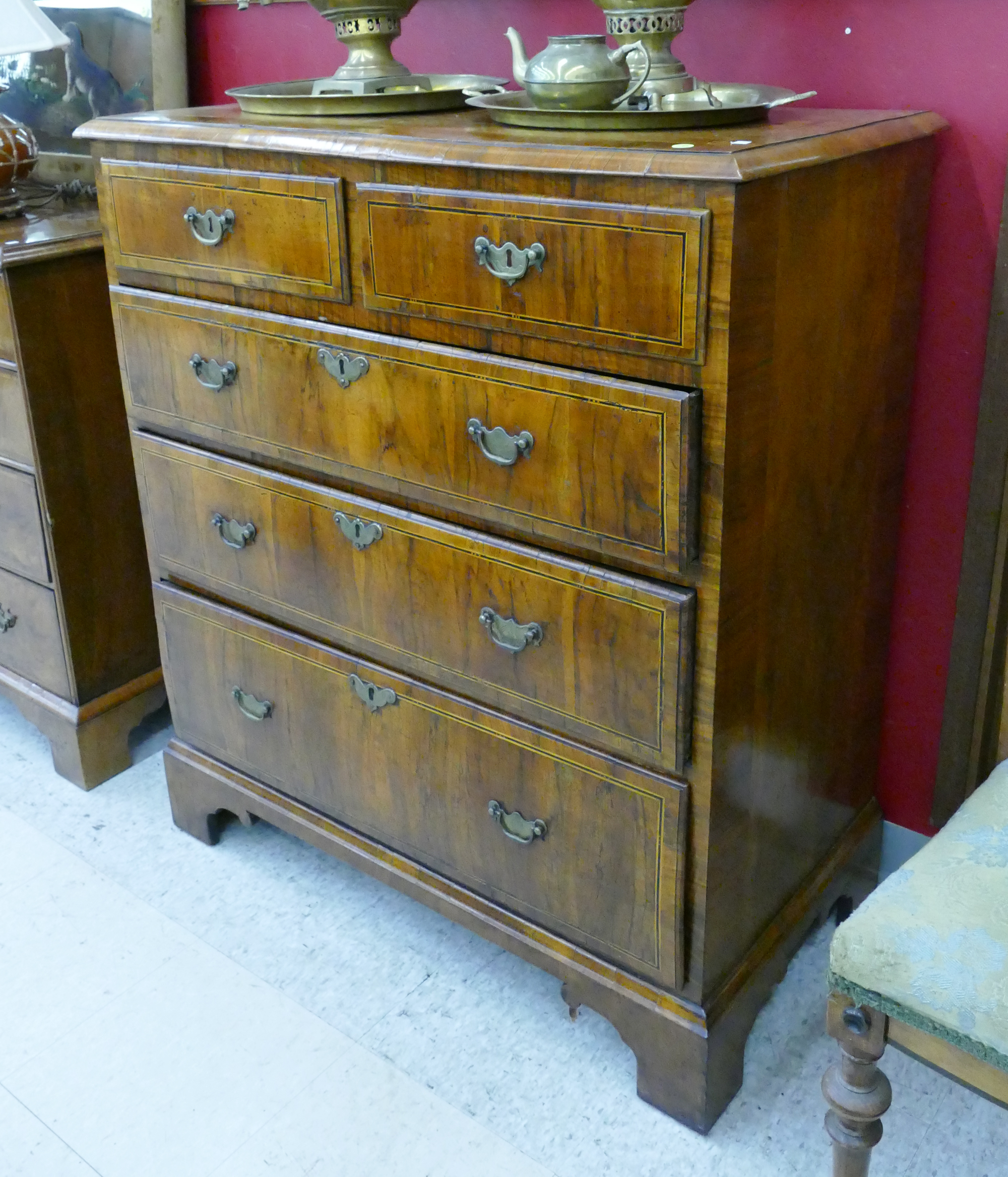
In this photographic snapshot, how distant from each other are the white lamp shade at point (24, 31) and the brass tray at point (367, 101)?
2.08 feet

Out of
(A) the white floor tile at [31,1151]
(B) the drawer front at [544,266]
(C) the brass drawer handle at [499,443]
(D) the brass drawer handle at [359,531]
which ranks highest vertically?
(B) the drawer front at [544,266]

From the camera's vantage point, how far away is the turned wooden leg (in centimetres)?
109

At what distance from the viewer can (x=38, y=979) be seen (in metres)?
1.77

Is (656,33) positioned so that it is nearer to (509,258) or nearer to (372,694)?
(509,258)

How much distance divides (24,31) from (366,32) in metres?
0.80

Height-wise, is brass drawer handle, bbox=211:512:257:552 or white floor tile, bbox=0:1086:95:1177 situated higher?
brass drawer handle, bbox=211:512:257:552

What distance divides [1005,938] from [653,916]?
0.48 m

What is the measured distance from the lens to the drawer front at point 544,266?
1104mm

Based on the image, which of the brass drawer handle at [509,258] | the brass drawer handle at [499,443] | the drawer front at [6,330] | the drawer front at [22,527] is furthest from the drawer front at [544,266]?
the drawer front at [22,527]

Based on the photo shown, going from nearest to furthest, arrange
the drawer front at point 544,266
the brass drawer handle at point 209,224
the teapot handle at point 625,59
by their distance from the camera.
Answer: the drawer front at point 544,266, the teapot handle at point 625,59, the brass drawer handle at point 209,224

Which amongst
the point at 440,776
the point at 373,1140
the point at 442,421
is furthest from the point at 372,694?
the point at 373,1140

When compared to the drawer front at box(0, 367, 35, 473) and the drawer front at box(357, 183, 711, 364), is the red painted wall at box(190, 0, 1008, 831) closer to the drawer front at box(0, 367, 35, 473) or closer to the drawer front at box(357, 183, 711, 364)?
the drawer front at box(357, 183, 711, 364)

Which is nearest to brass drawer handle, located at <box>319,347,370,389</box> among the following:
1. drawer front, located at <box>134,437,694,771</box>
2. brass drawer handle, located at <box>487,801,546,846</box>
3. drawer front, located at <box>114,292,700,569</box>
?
drawer front, located at <box>114,292,700,569</box>

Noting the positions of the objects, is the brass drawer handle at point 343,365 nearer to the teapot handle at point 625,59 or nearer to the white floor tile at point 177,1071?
the teapot handle at point 625,59
